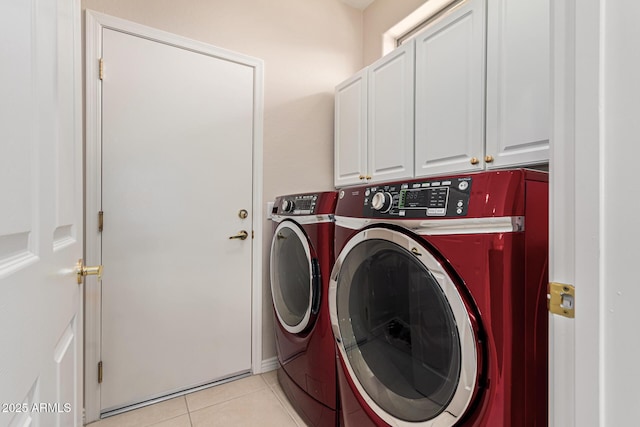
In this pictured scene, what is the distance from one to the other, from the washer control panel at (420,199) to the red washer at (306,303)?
0.40m

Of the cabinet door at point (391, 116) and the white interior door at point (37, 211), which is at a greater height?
the cabinet door at point (391, 116)

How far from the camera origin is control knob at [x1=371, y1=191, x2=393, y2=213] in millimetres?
910

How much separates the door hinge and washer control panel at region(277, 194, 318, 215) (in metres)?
1.01

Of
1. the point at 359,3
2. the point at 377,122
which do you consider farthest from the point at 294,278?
the point at 359,3

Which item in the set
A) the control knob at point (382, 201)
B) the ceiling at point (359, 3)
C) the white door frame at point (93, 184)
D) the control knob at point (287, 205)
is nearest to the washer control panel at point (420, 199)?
the control knob at point (382, 201)

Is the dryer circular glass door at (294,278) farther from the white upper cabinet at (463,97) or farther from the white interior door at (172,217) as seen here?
the white upper cabinet at (463,97)

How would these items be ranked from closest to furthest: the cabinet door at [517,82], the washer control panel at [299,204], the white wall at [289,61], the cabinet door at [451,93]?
the cabinet door at [517,82]
the cabinet door at [451,93]
the washer control panel at [299,204]
the white wall at [289,61]

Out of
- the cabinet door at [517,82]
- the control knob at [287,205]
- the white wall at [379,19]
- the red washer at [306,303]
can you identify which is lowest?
the red washer at [306,303]

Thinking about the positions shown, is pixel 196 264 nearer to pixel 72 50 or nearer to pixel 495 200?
pixel 72 50

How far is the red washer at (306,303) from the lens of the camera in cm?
131

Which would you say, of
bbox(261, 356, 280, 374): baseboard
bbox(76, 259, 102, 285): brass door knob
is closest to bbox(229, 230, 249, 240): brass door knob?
bbox(261, 356, 280, 374): baseboard

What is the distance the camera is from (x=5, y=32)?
0.36 metres

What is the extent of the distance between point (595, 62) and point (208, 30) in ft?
6.62

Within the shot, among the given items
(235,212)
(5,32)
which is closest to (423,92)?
(235,212)
